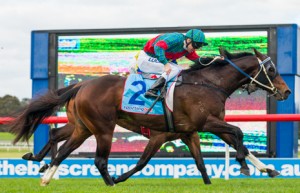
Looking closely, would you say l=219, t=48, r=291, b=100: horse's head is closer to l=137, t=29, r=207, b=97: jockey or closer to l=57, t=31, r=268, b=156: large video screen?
l=137, t=29, r=207, b=97: jockey

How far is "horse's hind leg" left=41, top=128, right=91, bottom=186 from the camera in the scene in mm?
8641

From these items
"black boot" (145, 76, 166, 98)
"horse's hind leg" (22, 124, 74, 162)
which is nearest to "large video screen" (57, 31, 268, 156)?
"horse's hind leg" (22, 124, 74, 162)

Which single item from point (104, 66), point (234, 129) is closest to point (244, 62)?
point (234, 129)

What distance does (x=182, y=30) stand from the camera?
1186cm

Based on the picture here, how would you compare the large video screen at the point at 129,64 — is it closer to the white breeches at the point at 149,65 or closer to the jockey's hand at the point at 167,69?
the white breeches at the point at 149,65

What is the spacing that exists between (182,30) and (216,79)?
3.35 m

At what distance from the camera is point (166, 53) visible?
→ 8.80m

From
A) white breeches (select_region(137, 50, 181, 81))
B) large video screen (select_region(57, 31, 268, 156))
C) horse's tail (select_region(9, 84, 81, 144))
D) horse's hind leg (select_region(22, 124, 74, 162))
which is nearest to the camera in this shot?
white breeches (select_region(137, 50, 181, 81))

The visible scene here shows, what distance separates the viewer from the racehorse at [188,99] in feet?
27.6

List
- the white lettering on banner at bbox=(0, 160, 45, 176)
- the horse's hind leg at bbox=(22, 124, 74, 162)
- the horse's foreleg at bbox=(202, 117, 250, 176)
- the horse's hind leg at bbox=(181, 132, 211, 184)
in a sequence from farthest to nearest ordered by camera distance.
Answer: the white lettering on banner at bbox=(0, 160, 45, 176), the horse's hind leg at bbox=(22, 124, 74, 162), the horse's hind leg at bbox=(181, 132, 211, 184), the horse's foreleg at bbox=(202, 117, 250, 176)

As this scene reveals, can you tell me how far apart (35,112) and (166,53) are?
182 centimetres

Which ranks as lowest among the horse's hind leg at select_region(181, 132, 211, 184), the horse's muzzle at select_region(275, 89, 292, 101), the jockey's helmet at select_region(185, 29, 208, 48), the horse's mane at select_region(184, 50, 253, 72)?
the horse's hind leg at select_region(181, 132, 211, 184)

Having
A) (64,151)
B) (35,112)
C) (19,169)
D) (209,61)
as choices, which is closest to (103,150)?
(64,151)

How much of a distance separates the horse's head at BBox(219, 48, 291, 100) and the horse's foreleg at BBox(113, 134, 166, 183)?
1.28 metres
